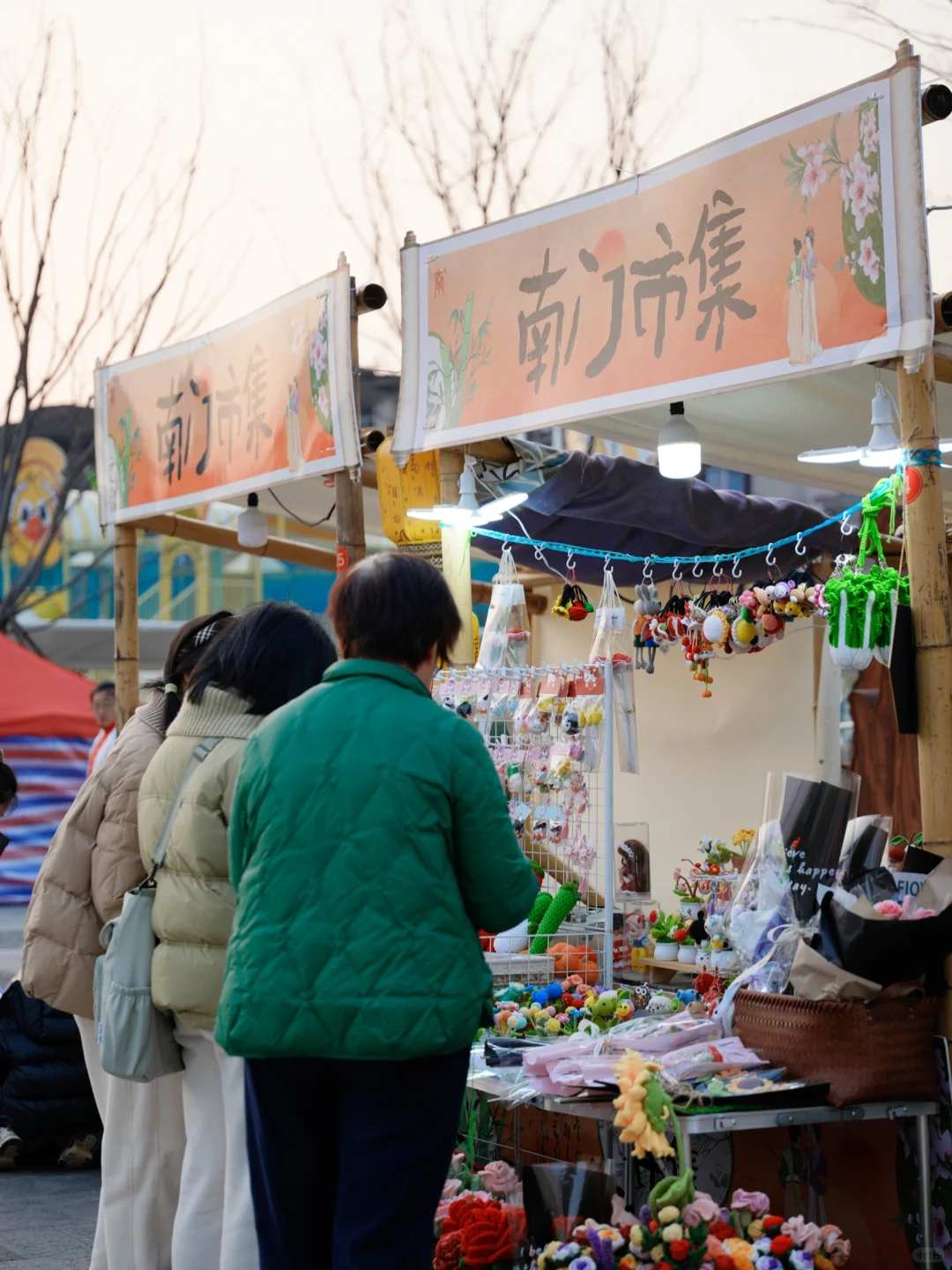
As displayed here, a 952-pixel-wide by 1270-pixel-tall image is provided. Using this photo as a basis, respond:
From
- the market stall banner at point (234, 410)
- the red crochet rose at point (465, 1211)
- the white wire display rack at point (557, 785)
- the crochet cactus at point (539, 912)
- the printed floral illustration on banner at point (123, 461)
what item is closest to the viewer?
the red crochet rose at point (465, 1211)

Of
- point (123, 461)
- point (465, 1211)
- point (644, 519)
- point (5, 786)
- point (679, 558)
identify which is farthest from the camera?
point (123, 461)

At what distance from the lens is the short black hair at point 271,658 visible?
2914 mm

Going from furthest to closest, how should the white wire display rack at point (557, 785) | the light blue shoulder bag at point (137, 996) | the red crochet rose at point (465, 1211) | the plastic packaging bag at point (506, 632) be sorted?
the plastic packaging bag at point (506, 632)
the white wire display rack at point (557, 785)
the red crochet rose at point (465, 1211)
the light blue shoulder bag at point (137, 996)

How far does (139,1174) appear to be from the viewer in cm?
317

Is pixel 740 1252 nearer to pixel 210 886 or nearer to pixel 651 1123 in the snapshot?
pixel 651 1123

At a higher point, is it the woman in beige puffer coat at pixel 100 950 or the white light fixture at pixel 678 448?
the white light fixture at pixel 678 448

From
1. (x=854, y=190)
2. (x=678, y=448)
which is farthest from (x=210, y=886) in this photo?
(x=678, y=448)

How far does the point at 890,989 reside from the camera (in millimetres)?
3008

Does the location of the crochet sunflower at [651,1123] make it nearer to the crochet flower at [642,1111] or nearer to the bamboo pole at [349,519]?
the crochet flower at [642,1111]

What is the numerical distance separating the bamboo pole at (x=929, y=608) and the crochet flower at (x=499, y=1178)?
1.29 metres

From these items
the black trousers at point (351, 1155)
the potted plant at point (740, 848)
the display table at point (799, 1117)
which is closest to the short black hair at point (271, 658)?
the black trousers at point (351, 1155)

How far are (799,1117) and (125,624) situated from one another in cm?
512

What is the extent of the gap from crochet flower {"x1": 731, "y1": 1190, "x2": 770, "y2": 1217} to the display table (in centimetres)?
14

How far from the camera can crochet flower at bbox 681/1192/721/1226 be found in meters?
2.73
